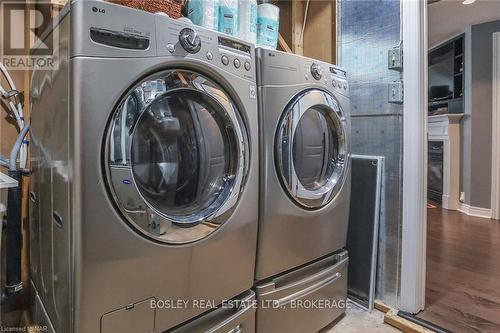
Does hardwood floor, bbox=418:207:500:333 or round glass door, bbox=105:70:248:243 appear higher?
round glass door, bbox=105:70:248:243

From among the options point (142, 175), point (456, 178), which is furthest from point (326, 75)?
point (456, 178)

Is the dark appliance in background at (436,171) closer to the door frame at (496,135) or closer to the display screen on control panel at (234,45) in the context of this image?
the door frame at (496,135)

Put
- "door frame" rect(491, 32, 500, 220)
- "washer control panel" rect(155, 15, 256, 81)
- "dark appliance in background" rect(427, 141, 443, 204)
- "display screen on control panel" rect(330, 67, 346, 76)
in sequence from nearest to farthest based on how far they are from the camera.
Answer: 1. "washer control panel" rect(155, 15, 256, 81)
2. "display screen on control panel" rect(330, 67, 346, 76)
3. "door frame" rect(491, 32, 500, 220)
4. "dark appliance in background" rect(427, 141, 443, 204)

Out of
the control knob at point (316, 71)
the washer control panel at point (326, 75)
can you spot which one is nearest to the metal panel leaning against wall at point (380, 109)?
the washer control panel at point (326, 75)

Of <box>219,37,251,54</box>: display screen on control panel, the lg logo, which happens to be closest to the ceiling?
<box>219,37,251,54</box>: display screen on control panel

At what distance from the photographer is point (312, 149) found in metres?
1.37

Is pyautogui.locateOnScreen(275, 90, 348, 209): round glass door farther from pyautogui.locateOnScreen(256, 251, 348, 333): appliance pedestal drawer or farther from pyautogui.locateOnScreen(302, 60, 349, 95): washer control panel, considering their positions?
pyautogui.locateOnScreen(256, 251, 348, 333): appliance pedestal drawer

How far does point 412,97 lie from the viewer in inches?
58.1

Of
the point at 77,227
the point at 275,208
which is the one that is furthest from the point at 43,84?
the point at 275,208

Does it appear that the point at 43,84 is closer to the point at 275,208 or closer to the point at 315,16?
the point at 275,208

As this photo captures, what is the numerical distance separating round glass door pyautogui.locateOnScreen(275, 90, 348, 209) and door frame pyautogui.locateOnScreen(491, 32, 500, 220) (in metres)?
3.15

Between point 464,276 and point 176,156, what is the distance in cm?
211

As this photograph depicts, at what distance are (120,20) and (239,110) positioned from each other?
1.42 ft

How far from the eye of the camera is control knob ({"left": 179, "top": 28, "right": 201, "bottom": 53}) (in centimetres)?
87
